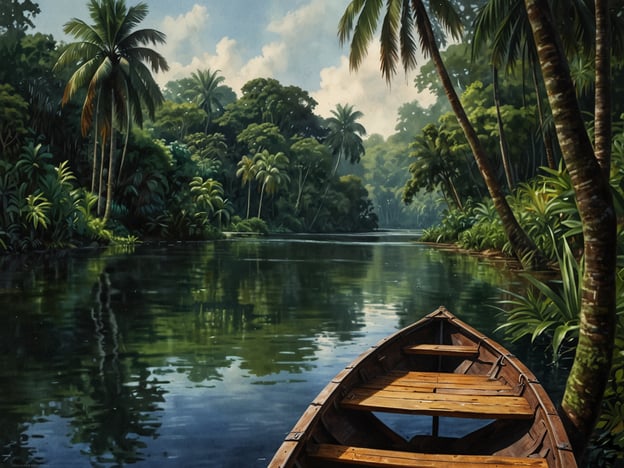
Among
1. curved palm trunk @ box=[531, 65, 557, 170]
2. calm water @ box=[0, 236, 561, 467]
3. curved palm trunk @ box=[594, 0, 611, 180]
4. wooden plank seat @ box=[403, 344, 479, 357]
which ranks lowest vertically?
calm water @ box=[0, 236, 561, 467]

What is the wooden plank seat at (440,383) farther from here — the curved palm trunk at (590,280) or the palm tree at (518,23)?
→ the palm tree at (518,23)

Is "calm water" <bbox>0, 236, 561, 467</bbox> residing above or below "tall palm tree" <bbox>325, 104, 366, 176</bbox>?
below

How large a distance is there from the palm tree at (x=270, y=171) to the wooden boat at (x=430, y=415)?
5539 cm

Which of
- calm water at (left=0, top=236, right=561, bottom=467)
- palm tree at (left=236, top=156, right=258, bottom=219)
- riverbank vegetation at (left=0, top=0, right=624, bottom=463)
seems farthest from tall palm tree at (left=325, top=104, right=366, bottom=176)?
calm water at (left=0, top=236, right=561, bottom=467)

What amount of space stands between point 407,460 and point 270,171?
59.1 m

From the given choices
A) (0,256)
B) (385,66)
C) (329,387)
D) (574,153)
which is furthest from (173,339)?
(0,256)

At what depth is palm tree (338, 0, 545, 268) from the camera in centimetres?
1789

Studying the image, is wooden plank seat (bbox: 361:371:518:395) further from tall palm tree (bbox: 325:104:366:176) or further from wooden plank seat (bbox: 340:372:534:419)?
tall palm tree (bbox: 325:104:366:176)

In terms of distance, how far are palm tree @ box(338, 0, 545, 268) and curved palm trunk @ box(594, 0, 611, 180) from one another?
33.4 ft

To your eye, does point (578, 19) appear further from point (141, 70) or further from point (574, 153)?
point (141, 70)

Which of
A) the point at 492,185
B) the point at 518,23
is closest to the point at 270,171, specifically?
the point at 518,23

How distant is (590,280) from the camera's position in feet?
17.1

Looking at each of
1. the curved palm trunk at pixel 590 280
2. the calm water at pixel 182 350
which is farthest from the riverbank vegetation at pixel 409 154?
the calm water at pixel 182 350

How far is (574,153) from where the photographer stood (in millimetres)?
5203
